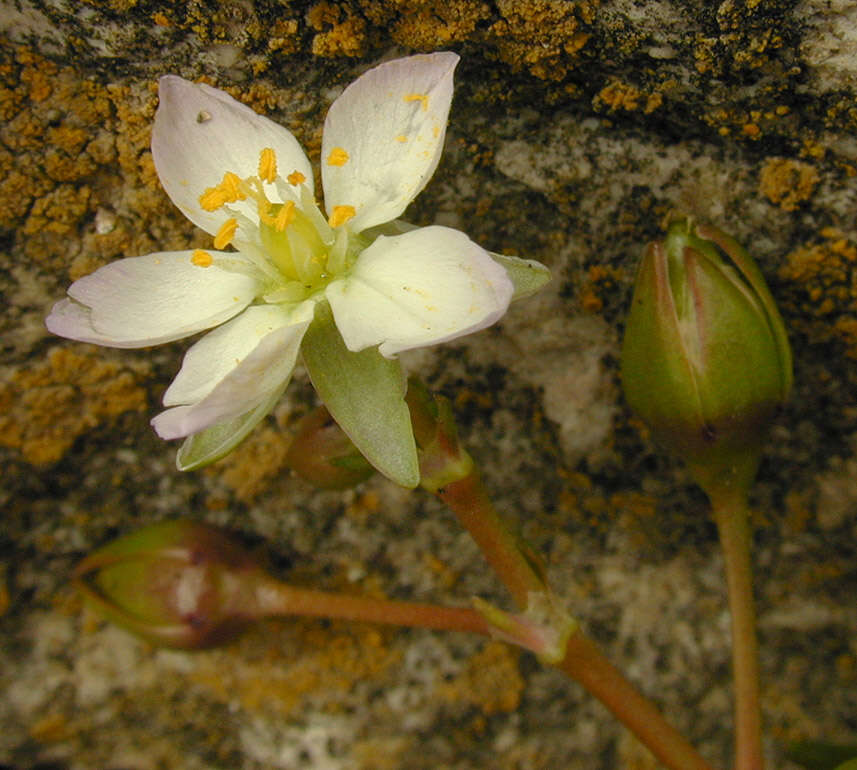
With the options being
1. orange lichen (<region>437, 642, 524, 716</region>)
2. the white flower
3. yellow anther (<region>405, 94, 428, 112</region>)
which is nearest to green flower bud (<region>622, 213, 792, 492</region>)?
the white flower

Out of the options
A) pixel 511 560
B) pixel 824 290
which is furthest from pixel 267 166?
pixel 824 290

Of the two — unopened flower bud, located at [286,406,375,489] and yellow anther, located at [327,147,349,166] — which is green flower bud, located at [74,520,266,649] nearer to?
unopened flower bud, located at [286,406,375,489]

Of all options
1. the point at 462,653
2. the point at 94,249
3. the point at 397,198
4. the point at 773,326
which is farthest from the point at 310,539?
the point at 773,326

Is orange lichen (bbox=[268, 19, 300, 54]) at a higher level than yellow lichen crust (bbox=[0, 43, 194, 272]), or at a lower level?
higher

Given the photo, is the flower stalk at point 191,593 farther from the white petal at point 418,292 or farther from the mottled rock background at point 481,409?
the white petal at point 418,292

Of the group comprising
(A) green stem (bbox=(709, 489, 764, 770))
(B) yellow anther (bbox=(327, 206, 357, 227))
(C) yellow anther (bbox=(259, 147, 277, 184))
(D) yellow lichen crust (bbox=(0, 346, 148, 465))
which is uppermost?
(C) yellow anther (bbox=(259, 147, 277, 184))

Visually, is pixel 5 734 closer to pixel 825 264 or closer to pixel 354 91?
pixel 354 91

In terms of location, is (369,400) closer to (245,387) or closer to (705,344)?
(245,387)
